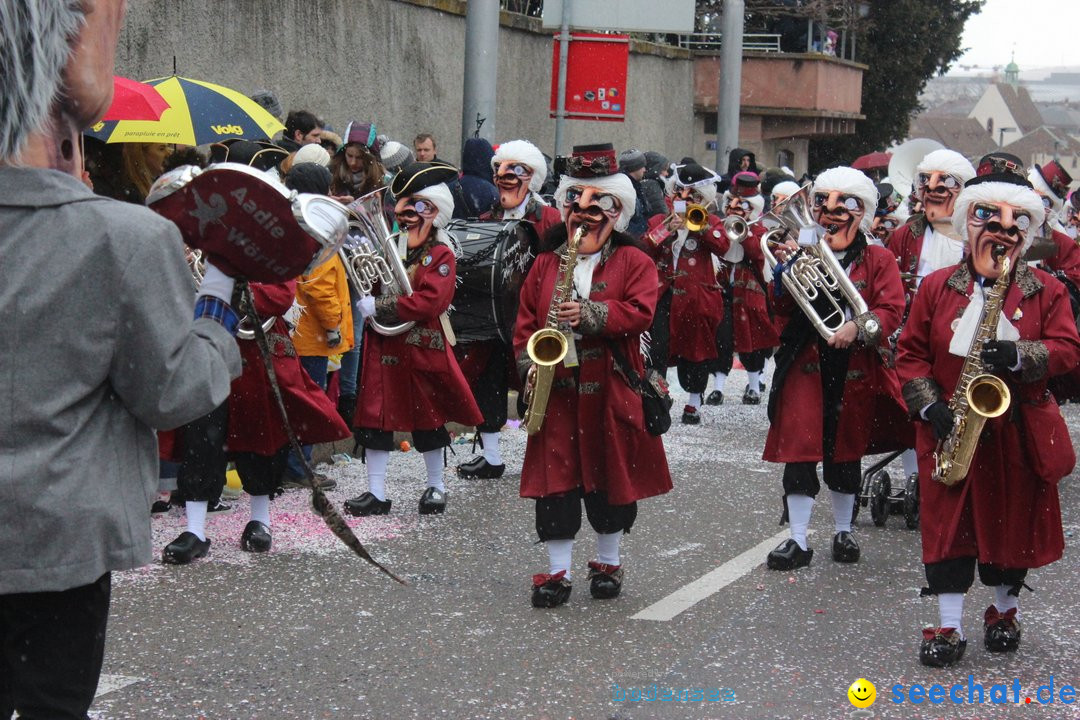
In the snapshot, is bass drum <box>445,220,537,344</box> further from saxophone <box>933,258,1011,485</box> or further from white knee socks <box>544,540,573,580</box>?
saxophone <box>933,258,1011,485</box>

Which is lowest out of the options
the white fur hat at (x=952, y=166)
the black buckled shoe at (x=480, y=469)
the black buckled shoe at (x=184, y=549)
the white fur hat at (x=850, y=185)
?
the black buckled shoe at (x=480, y=469)

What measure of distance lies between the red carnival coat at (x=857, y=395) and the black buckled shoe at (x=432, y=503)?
1.91 meters

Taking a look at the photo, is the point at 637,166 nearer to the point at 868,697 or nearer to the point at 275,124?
the point at 275,124

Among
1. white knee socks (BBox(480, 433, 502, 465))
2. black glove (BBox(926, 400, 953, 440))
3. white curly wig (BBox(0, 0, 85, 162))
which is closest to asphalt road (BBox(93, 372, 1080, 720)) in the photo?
black glove (BBox(926, 400, 953, 440))

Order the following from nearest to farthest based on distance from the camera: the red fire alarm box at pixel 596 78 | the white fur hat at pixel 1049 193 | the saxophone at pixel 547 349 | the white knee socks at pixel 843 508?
the saxophone at pixel 547 349 → the white knee socks at pixel 843 508 → the white fur hat at pixel 1049 193 → the red fire alarm box at pixel 596 78

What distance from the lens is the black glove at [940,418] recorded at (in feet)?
17.9

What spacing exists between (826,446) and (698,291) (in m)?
4.68

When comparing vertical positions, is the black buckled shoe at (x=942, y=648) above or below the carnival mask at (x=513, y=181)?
below

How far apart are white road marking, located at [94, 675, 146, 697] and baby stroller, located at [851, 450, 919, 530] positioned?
3.96 m

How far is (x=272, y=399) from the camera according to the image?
22.3ft

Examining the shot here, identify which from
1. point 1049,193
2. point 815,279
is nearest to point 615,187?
point 815,279

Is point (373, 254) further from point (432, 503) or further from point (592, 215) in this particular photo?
point (592, 215)

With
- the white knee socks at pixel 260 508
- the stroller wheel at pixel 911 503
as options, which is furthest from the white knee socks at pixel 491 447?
the stroller wheel at pixel 911 503

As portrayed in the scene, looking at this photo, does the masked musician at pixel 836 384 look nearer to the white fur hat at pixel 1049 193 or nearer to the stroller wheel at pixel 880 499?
the stroller wheel at pixel 880 499
